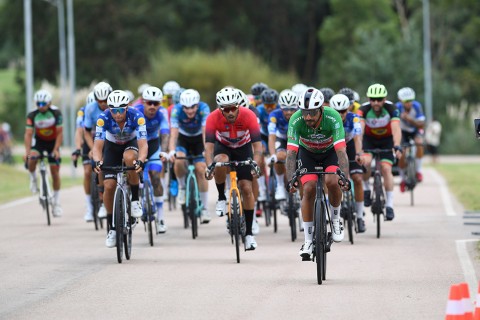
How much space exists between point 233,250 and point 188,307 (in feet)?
16.8

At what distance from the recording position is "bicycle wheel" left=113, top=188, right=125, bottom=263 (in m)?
15.0

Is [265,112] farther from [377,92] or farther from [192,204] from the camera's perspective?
[192,204]

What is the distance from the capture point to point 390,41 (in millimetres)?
75938

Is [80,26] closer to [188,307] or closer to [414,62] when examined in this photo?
[414,62]

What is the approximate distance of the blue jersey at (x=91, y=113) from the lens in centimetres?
1948

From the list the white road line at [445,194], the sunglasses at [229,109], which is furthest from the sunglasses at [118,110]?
the white road line at [445,194]

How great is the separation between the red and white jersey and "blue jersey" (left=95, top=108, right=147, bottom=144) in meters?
0.78

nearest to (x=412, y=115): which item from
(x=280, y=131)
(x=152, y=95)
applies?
(x=280, y=131)

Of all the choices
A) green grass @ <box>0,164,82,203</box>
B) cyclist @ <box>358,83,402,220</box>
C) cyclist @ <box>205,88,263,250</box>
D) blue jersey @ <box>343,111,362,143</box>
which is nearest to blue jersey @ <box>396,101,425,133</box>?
cyclist @ <box>358,83,402,220</box>

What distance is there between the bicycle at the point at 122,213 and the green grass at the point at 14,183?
12.8 m

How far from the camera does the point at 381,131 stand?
62.4 ft

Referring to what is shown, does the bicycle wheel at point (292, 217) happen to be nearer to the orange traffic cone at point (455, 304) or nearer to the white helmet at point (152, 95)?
the white helmet at point (152, 95)

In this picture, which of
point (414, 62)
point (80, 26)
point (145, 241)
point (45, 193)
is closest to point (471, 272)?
point (145, 241)

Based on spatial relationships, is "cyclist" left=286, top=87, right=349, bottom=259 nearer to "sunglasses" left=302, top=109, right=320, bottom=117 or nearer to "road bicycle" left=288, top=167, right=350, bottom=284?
"sunglasses" left=302, top=109, right=320, bottom=117
